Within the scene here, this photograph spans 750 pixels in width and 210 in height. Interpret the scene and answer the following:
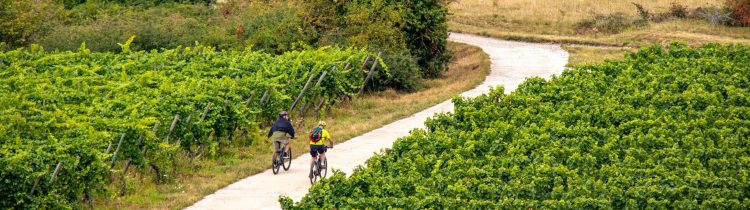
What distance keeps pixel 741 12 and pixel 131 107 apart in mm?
41210

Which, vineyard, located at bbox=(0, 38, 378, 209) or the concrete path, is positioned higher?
vineyard, located at bbox=(0, 38, 378, 209)

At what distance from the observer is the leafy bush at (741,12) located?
58.9 m

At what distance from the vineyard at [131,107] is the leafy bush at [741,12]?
2726 cm

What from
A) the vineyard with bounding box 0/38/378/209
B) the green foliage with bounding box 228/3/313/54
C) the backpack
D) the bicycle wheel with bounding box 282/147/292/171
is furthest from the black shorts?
the green foliage with bounding box 228/3/313/54

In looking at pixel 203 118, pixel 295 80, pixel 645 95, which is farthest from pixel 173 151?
pixel 645 95

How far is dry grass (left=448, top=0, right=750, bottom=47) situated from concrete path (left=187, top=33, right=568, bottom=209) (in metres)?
6.42

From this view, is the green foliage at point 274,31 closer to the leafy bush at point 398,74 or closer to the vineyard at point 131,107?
the leafy bush at point 398,74

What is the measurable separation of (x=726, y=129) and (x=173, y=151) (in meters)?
10.4

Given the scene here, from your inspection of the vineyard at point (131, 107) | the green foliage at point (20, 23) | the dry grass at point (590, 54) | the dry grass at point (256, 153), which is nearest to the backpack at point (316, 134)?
the dry grass at point (256, 153)

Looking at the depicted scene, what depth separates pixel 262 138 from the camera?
30328mm

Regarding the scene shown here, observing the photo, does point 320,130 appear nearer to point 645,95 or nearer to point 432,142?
point 432,142

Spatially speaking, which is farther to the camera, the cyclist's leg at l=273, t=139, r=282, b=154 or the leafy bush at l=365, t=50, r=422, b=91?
the leafy bush at l=365, t=50, r=422, b=91

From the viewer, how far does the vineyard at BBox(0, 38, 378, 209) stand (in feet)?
67.7

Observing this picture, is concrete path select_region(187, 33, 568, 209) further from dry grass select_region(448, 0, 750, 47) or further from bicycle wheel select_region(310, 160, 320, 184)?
dry grass select_region(448, 0, 750, 47)
